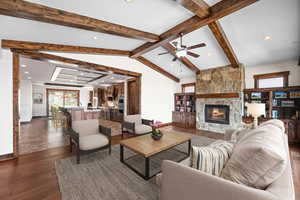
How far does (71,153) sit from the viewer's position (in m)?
2.98

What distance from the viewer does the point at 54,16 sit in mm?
2057

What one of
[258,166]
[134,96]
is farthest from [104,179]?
[134,96]

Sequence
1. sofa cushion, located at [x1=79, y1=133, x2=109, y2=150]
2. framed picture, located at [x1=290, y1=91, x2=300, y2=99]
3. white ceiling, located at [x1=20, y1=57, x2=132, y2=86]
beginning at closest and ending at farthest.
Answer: sofa cushion, located at [x1=79, y1=133, x2=109, y2=150] < framed picture, located at [x1=290, y1=91, x2=300, y2=99] < white ceiling, located at [x1=20, y1=57, x2=132, y2=86]

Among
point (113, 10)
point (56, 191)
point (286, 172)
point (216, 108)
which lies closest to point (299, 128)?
point (216, 108)

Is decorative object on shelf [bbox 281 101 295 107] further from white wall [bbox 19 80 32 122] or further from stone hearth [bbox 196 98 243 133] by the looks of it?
white wall [bbox 19 80 32 122]

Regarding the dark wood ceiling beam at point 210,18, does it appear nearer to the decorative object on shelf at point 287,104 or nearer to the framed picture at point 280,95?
the framed picture at point 280,95

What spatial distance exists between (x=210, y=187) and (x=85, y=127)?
2934mm

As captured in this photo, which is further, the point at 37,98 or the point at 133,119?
the point at 37,98

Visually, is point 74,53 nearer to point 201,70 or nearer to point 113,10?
point 113,10

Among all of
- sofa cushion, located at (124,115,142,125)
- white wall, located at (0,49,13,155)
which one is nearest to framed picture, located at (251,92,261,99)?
sofa cushion, located at (124,115,142,125)

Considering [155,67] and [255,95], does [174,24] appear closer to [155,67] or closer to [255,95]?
[155,67]

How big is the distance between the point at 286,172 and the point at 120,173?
2.16m

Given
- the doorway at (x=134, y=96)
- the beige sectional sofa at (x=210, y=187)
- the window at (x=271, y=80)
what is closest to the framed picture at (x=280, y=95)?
the window at (x=271, y=80)

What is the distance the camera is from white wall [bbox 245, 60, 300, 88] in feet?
12.5
